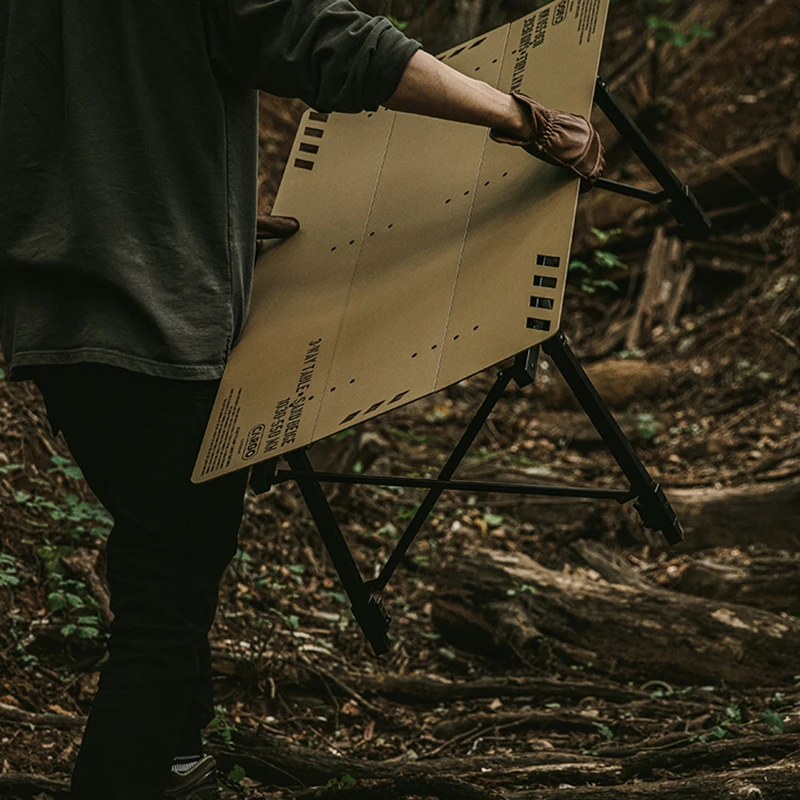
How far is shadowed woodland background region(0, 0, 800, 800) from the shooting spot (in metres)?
2.70

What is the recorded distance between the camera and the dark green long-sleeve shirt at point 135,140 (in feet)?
5.99

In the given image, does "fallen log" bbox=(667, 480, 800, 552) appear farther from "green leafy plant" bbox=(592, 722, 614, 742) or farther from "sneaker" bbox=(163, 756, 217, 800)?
"sneaker" bbox=(163, 756, 217, 800)

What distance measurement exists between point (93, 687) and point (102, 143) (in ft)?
6.50

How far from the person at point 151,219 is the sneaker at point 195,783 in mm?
409

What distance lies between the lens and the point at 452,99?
191cm

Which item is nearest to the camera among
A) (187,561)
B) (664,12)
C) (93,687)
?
(187,561)

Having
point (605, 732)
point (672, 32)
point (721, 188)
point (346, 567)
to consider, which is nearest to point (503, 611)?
point (605, 732)

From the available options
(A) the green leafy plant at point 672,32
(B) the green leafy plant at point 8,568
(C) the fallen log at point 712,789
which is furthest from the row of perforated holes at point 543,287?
(A) the green leafy plant at point 672,32

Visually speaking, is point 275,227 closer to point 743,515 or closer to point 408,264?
point 408,264

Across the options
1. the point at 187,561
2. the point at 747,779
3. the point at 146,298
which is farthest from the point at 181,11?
the point at 747,779

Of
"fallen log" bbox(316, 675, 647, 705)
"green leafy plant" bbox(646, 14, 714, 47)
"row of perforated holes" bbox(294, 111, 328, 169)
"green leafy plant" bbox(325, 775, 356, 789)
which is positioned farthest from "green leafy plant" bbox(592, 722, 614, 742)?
"green leafy plant" bbox(646, 14, 714, 47)

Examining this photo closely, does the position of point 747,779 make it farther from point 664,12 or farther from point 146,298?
point 664,12

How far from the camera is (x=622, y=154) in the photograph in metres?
8.44

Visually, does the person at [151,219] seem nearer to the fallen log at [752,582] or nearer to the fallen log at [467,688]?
the fallen log at [467,688]
